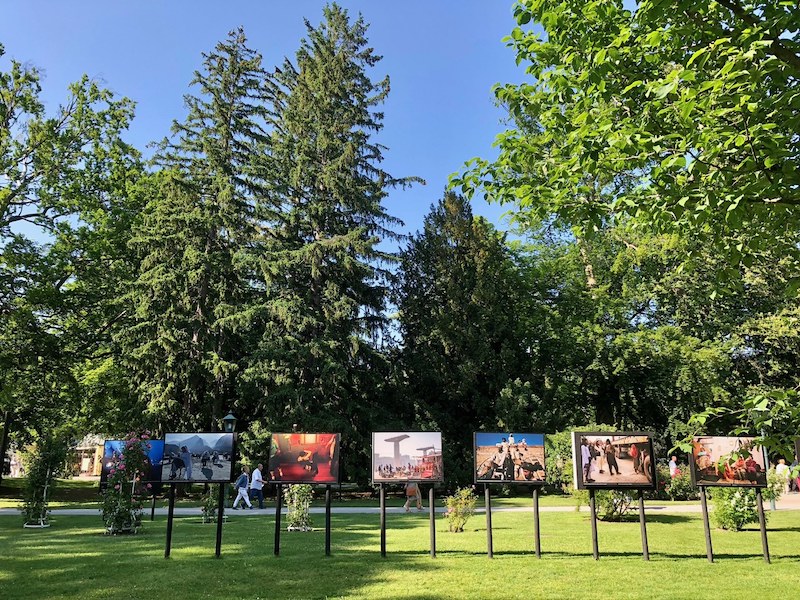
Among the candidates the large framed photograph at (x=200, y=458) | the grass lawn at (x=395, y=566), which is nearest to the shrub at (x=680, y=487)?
the grass lawn at (x=395, y=566)

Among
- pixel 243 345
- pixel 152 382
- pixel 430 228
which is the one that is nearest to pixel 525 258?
pixel 430 228

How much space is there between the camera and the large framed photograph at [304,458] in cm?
1035

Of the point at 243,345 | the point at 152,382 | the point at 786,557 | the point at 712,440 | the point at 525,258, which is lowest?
the point at 786,557

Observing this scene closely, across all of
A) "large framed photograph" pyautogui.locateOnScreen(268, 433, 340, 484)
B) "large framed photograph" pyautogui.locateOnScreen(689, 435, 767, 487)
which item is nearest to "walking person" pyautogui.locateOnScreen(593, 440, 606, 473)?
"large framed photograph" pyautogui.locateOnScreen(689, 435, 767, 487)

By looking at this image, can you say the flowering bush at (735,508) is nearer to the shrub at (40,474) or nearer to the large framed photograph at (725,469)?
the large framed photograph at (725,469)

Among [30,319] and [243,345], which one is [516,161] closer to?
[30,319]

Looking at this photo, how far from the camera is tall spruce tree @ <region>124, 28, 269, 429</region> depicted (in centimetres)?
2761

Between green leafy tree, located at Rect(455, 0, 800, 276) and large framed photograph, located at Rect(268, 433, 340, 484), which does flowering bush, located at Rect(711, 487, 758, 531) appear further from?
large framed photograph, located at Rect(268, 433, 340, 484)

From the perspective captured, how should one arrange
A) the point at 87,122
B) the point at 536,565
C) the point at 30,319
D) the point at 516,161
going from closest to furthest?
1. the point at 516,161
2. the point at 536,565
3. the point at 30,319
4. the point at 87,122

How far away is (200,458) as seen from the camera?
34.0 feet

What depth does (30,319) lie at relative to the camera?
2008 centimetres

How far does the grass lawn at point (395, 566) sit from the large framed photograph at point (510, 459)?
133 cm

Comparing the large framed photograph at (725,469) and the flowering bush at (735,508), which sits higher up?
the large framed photograph at (725,469)

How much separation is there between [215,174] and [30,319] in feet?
41.9
